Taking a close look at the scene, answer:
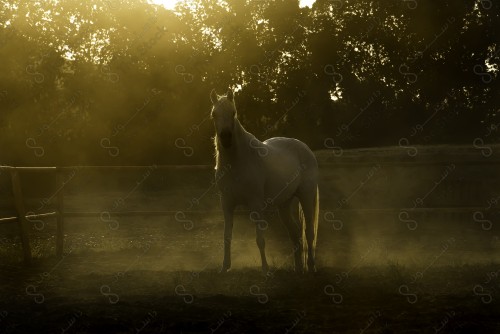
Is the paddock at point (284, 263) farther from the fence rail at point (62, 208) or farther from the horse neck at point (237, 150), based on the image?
the horse neck at point (237, 150)

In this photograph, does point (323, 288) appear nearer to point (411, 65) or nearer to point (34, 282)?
point (34, 282)

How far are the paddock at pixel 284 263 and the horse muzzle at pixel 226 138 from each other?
142 cm

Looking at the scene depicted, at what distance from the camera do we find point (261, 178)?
7.26 metres

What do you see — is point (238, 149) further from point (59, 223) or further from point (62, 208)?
point (62, 208)

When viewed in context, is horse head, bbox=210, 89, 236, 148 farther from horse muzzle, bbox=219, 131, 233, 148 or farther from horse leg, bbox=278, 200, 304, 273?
horse leg, bbox=278, 200, 304, 273

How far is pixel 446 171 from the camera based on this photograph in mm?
12711

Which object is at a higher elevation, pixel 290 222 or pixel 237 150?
pixel 237 150

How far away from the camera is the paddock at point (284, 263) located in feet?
16.4

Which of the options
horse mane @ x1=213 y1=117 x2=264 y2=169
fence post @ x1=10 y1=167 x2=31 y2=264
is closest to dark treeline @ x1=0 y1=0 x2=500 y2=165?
fence post @ x1=10 y1=167 x2=31 y2=264

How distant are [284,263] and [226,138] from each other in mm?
2142

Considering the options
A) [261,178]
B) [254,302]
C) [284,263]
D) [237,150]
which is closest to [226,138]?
[237,150]

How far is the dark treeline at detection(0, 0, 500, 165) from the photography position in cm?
2372

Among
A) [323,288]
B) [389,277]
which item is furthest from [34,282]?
[389,277]

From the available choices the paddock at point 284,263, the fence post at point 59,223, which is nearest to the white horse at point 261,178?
the paddock at point 284,263
